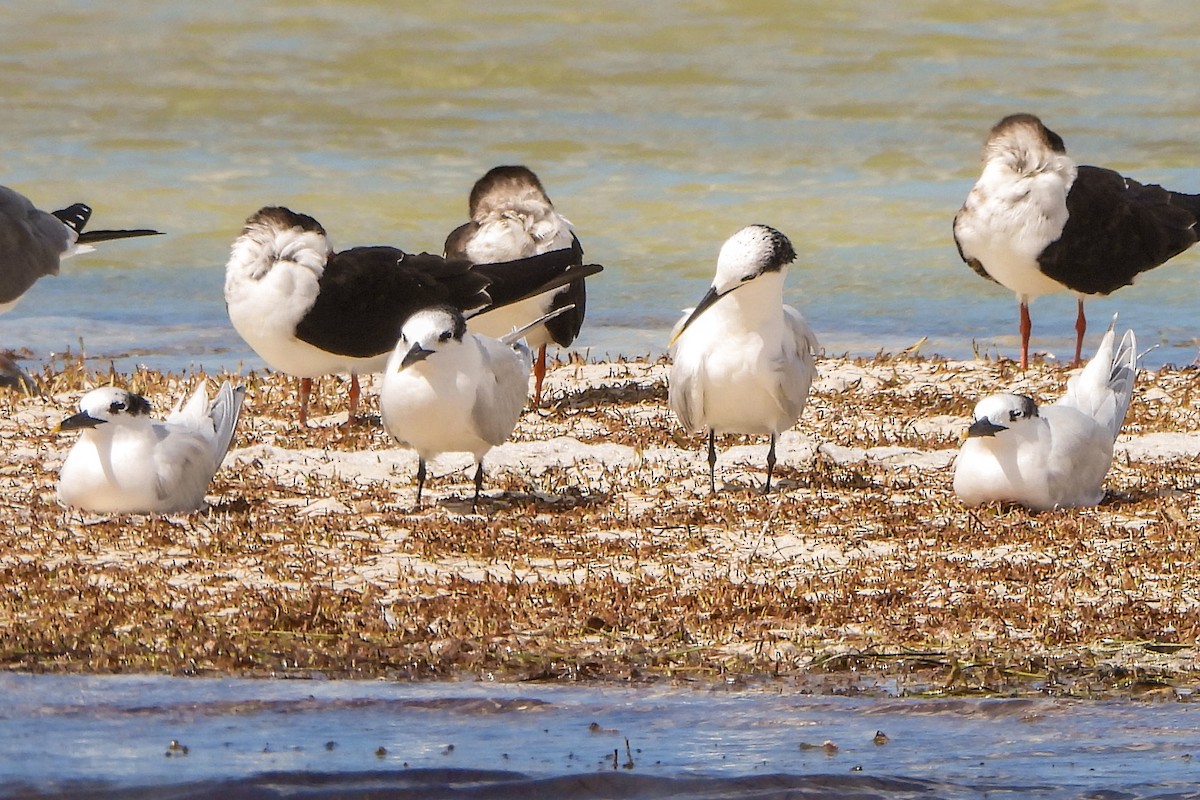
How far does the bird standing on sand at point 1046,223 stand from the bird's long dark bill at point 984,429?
4019 mm

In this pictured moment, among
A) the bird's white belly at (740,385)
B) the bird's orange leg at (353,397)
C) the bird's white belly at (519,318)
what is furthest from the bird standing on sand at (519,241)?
the bird's white belly at (740,385)

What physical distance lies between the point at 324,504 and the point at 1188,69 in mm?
23042

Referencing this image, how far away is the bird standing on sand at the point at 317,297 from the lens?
32.6ft

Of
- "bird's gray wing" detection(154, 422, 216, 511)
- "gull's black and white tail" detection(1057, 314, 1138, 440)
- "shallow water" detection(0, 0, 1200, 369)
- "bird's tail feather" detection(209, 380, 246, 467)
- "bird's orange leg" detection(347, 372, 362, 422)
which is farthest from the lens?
"shallow water" detection(0, 0, 1200, 369)

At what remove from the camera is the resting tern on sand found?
25.9ft

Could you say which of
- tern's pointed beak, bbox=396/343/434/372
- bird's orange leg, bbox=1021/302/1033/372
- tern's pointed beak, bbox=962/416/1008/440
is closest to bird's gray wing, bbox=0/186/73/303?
tern's pointed beak, bbox=396/343/434/372

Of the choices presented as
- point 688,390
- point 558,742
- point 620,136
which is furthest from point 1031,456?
point 620,136

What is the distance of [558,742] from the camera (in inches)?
190

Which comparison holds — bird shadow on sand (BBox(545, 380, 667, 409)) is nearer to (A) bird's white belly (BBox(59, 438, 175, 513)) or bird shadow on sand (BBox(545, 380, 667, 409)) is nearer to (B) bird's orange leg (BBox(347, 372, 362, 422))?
(B) bird's orange leg (BBox(347, 372, 362, 422))

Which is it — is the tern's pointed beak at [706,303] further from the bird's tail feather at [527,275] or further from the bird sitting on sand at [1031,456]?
the bird's tail feather at [527,275]

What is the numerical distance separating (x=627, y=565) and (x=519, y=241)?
4555 millimetres

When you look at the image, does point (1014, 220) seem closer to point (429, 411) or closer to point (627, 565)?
point (429, 411)

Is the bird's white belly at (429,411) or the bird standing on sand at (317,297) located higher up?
the bird standing on sand at (317,297)

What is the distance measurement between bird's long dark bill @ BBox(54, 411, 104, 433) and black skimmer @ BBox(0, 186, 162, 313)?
16.0 ft
